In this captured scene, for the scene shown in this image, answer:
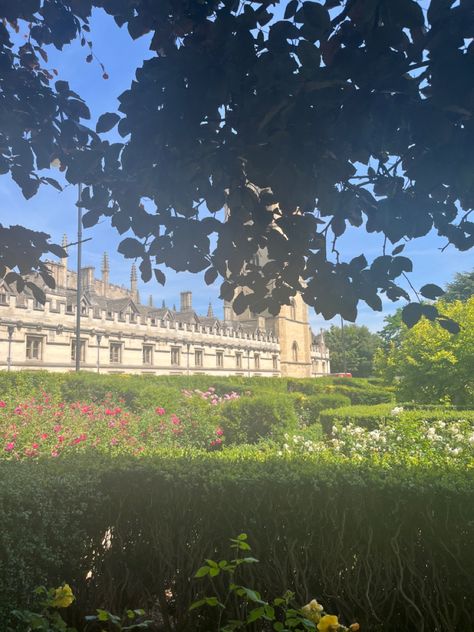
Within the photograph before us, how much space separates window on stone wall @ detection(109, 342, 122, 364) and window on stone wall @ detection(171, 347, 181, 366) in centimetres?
588

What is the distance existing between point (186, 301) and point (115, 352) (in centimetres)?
1671

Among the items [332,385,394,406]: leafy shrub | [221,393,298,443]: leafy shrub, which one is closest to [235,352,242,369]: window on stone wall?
[332,385,394,406]: leafy shrub

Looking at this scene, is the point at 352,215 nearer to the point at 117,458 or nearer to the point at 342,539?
the point at 342,539

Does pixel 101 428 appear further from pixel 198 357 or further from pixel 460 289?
pixel 460 289

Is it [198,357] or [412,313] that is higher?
[198,357]

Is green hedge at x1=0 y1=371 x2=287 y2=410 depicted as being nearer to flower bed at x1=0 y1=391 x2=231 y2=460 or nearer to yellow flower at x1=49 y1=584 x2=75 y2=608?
flower bed at x1=0 y1=391 x2=231 y2=460

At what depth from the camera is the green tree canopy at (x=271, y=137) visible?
2.36 metres

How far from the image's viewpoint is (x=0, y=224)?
3764mm

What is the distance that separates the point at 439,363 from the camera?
60.3 ft

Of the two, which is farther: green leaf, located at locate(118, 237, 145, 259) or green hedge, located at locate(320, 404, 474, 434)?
green hedge, located at locate(320, 404, 474, 434)

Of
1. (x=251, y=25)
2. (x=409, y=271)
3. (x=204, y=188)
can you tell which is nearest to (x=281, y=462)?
(x=409, y=271)

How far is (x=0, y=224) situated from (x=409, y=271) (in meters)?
3.18

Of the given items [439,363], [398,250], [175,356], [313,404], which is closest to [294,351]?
[175,356]

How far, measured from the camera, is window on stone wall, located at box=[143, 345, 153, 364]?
37.3 meters
